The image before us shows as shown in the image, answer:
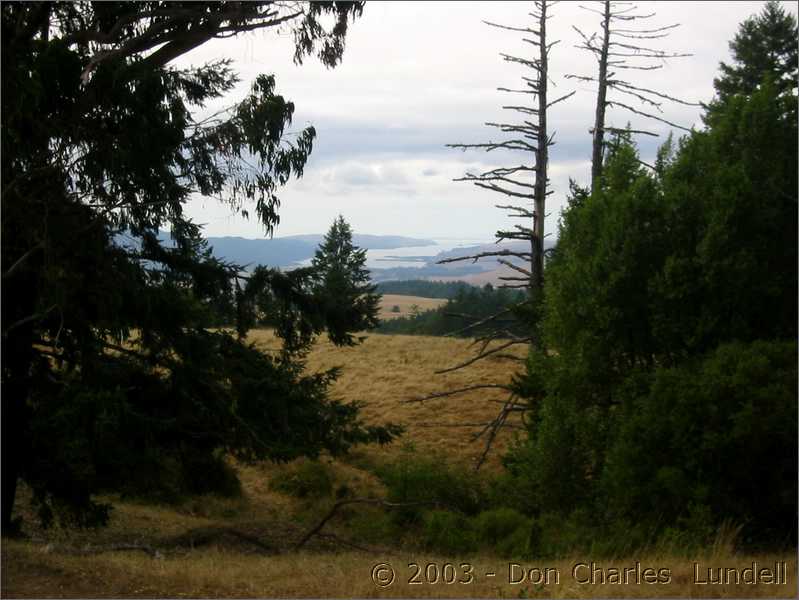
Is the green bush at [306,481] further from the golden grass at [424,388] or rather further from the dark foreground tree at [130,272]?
the dark foreground tree at [130,272]

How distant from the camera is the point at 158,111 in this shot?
10.4 metres

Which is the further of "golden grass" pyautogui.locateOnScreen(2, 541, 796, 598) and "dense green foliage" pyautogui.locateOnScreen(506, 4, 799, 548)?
"dense green foliage" pyautogui.locateOnScreen(506, 4, 799, 548)

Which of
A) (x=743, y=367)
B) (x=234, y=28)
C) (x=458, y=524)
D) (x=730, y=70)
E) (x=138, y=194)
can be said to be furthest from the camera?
(x=730, y=70)

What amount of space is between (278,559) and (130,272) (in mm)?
3909

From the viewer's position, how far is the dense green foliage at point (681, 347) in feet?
42.1

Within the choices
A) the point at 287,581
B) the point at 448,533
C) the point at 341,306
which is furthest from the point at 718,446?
the point at 287,581

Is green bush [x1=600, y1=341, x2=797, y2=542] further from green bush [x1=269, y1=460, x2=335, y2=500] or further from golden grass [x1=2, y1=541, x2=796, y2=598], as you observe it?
green bush [x1=269, y1=460, x2=335, y2=500]

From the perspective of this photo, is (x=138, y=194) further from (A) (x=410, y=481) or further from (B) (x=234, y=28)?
(A) (x=410, y=481)

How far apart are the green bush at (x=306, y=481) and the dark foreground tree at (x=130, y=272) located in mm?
7128

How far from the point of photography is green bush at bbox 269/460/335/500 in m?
20.5

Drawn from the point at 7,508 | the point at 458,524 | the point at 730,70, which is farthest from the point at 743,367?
the point at 730,70

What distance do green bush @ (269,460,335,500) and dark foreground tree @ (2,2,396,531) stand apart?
7128 millimetres

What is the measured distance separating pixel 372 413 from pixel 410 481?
7714 mm

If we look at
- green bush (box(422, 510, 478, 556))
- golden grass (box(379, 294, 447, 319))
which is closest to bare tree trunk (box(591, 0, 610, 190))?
green bush (box(422, 510, 478, 556))
